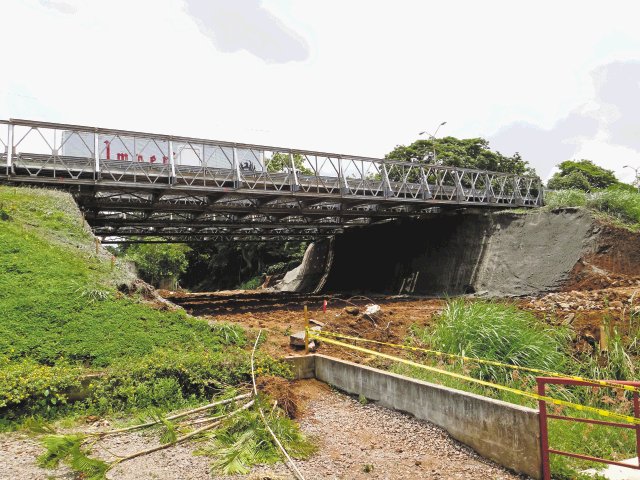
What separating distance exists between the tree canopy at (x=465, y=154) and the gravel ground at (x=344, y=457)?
128ft

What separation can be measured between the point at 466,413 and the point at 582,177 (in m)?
52.2

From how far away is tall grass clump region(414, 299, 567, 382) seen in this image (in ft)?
30.3

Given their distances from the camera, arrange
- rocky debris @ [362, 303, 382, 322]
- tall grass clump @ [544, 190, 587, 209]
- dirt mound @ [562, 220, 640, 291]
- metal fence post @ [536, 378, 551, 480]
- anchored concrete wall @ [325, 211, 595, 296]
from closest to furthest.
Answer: metal fence post @ [536, 378, 551, 480] → rocky debris @ [362, 303, 382, 322] → dirt mound @ [562, 220, 640, 291] → anchored concrete wall @ [325, 211, 595, 296] → tall grass clump @ [544, 190, 587, 209]

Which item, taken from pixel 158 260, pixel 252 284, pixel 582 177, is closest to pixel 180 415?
pixel 158 260

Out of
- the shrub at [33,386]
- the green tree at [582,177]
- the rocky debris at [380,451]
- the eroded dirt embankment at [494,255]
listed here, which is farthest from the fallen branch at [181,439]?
the green tree at [582,177]

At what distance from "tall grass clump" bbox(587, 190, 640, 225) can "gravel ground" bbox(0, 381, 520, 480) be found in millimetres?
23436

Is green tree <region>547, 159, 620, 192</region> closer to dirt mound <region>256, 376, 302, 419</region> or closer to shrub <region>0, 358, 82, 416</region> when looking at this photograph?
dirt mound <region>256, 376, 302, 419</region>

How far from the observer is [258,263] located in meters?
54.0

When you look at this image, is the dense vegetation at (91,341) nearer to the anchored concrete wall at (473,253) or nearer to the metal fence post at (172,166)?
the metal fence post at (172,166)

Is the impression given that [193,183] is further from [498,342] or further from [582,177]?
[582,177]

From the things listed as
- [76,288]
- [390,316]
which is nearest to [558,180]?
[390,316]

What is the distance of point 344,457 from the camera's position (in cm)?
631

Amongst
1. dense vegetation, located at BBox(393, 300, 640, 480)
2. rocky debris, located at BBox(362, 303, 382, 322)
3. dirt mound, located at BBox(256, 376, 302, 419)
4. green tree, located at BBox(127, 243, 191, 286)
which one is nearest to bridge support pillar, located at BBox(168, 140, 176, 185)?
rocky debris, located at BBox(362, 303, 382, 322)

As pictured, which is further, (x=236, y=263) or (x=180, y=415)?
(x=236, y=263)
